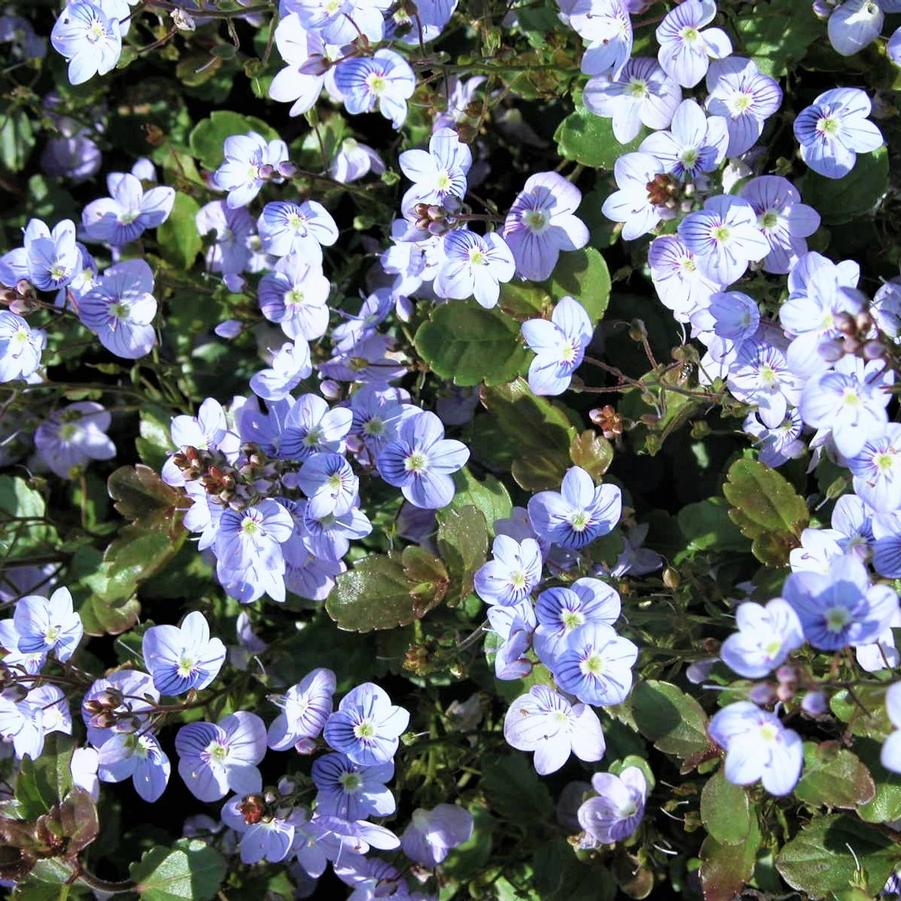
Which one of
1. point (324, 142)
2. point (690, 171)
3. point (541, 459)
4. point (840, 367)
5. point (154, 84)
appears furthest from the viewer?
point (154, 84)

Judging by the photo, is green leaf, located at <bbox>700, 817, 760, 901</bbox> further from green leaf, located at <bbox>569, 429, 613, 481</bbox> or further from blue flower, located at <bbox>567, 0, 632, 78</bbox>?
blue flower, located at <bbox>567, 0, 632, 78</bbox>

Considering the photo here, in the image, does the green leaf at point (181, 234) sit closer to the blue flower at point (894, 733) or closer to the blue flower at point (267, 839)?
the blue flower at point (267, 839)

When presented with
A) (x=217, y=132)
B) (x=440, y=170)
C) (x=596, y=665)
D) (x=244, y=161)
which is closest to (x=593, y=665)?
(x=596, y=665)

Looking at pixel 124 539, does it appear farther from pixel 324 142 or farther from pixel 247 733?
pixel 324 142

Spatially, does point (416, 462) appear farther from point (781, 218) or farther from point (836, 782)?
point (836, 782)

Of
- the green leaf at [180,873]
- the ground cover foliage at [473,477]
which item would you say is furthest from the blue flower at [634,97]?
the green leaf at [180,873]

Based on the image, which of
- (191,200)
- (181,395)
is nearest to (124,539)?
(181,395)
